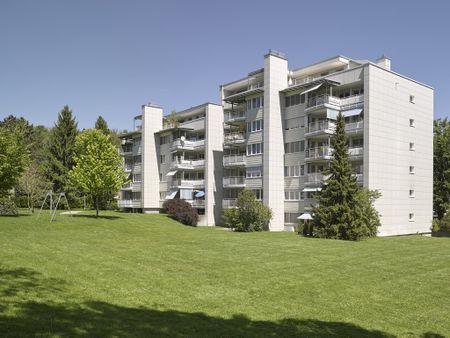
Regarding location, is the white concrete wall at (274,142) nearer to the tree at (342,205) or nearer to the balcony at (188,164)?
the tree at (342,205)

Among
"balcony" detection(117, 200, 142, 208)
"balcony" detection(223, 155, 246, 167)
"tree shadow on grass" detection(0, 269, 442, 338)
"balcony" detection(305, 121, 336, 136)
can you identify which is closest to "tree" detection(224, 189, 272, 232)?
"balcony" detection(223, 155, 246, 167)

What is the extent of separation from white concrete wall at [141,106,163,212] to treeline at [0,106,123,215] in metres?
5.04

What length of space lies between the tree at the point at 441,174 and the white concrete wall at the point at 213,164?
30072mm

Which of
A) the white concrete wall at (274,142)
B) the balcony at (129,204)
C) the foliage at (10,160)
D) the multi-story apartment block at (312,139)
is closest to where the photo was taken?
the foliage at (10,160)

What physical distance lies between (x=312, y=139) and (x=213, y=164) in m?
17.1

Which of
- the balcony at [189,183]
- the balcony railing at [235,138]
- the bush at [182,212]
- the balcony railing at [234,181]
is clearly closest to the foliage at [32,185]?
the bush at [182,212]

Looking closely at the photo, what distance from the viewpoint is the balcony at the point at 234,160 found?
56.5 meters

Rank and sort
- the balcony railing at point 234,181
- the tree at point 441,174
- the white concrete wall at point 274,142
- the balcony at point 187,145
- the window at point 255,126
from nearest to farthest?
the white concrete wall at point 274,142 < the window at point 255,126 < the balcony railing at point 234,181 < the tree at point 441,174 < the balcony at point 187,145

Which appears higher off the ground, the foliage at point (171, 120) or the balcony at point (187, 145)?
the foliage at point (171, 120)

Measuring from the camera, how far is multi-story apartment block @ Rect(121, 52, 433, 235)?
151 ft

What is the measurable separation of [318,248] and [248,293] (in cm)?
1625

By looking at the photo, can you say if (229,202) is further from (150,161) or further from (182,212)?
(150,161)

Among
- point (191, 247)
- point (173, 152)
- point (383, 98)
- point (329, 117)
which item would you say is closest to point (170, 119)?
point (173, 152)

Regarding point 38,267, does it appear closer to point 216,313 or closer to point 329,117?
point 216,313
